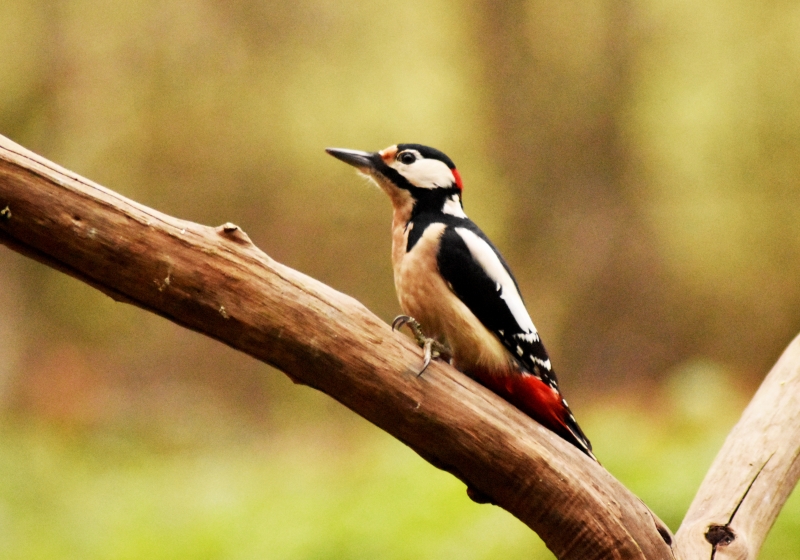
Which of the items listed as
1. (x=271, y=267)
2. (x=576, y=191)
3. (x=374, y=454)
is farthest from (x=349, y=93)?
(x=271, y=267)

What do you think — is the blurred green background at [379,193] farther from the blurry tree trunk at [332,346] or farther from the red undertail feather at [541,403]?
the blurry tree trunk at [332,346]

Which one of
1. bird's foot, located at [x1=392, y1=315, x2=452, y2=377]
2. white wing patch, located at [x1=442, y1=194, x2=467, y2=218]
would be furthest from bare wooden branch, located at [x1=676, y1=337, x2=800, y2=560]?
white wing patch, located at [x1=442, y1=194, x2=467, y2=218]

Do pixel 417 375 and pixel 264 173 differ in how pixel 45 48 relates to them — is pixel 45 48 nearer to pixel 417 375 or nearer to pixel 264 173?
pixel 264 173

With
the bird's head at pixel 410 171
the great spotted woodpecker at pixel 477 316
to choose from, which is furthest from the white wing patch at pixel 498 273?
the bird's head at pixel 410 171

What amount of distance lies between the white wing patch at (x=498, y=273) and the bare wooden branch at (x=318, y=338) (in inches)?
8.1

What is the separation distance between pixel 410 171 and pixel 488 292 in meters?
0.29

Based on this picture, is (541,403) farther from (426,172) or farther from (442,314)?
(426,172)

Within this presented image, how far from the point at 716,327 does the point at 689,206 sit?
0.49m

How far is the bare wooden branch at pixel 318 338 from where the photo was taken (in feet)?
3.38

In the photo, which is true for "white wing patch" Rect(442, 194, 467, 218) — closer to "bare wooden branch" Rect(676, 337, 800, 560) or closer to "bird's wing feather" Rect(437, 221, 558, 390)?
"bird's wing feather" Rect(437, 221, 558, 390)

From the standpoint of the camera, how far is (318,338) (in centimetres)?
112

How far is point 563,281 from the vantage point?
3.15 metres

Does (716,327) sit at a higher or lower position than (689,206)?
lower

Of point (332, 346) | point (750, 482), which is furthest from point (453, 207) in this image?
point (750, 482)
